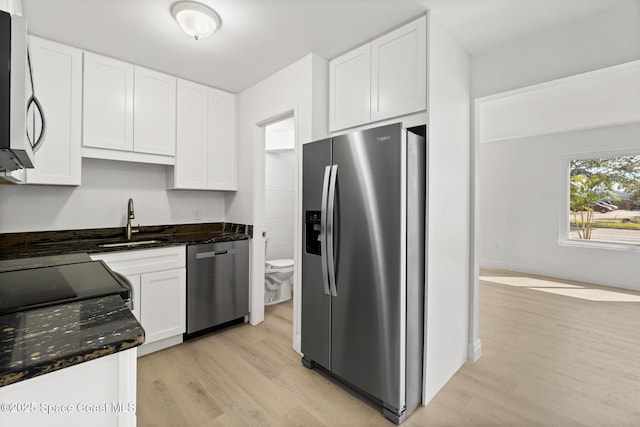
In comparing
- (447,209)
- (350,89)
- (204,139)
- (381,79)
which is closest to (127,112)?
(204,139)

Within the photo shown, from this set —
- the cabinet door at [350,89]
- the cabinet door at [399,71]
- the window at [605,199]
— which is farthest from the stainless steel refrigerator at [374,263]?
the window at [605,199]

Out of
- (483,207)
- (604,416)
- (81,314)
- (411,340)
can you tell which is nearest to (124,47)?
(81,314)

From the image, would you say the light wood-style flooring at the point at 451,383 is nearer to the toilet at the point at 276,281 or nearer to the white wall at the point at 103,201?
the toilet at the point at 276,281

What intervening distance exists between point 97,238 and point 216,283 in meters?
1.16

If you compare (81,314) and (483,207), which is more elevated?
(483,207)

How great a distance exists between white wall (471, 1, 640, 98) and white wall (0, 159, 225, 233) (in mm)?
3012

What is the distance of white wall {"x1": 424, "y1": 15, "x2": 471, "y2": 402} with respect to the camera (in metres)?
1.98

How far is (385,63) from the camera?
2186 mm

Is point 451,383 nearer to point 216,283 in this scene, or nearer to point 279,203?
point 216,283

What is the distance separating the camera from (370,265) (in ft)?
6.22

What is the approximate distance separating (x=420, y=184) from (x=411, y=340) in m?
0.97

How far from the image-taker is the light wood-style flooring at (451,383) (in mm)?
1826

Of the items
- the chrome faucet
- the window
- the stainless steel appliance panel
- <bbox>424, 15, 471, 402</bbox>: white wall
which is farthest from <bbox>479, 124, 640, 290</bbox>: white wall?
the chrome faucet

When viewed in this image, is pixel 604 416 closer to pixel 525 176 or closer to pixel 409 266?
pixel 409 266
